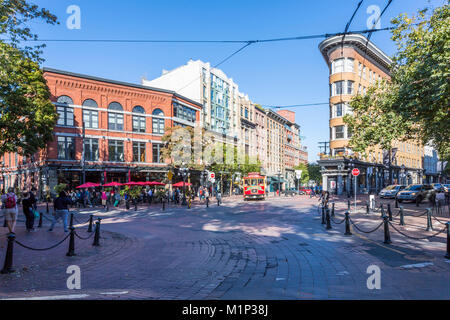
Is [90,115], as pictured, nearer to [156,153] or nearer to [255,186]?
[156,153]

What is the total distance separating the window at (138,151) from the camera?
3703 cm

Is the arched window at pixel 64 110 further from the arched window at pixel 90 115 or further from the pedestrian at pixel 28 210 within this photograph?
the pedestrian at pixel 28 210

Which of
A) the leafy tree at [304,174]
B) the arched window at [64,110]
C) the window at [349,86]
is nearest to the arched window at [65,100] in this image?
the arched window at [64,110]

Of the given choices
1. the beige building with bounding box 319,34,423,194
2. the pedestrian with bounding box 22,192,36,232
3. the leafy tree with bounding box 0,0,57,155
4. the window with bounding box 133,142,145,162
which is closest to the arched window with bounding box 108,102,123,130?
the window with bounding box 133,142,145,162

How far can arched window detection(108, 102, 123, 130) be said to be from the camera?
35.3 meters

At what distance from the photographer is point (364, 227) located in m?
12.4

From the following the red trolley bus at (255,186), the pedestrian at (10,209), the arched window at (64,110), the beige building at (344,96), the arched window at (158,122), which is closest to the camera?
the pedestrian at (10,209)

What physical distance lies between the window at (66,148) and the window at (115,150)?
4035 mm

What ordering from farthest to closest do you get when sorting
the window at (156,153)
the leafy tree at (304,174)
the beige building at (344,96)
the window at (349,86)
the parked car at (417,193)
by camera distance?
the leafy tree at (304,174)
the window at (349,86)
the beige building at (344,96)
the window at (156,153)
the parked car at (417,193)

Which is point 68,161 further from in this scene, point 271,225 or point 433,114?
point 433,114

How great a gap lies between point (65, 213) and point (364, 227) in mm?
12261

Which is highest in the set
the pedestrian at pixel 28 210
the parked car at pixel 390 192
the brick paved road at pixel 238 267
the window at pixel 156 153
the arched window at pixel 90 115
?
the arched window at pixel 90 115

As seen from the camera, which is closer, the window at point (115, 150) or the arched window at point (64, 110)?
the arched window at point (64, 110)

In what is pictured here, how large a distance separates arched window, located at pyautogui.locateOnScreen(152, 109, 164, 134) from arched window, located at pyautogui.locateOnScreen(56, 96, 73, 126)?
9.96 meters
